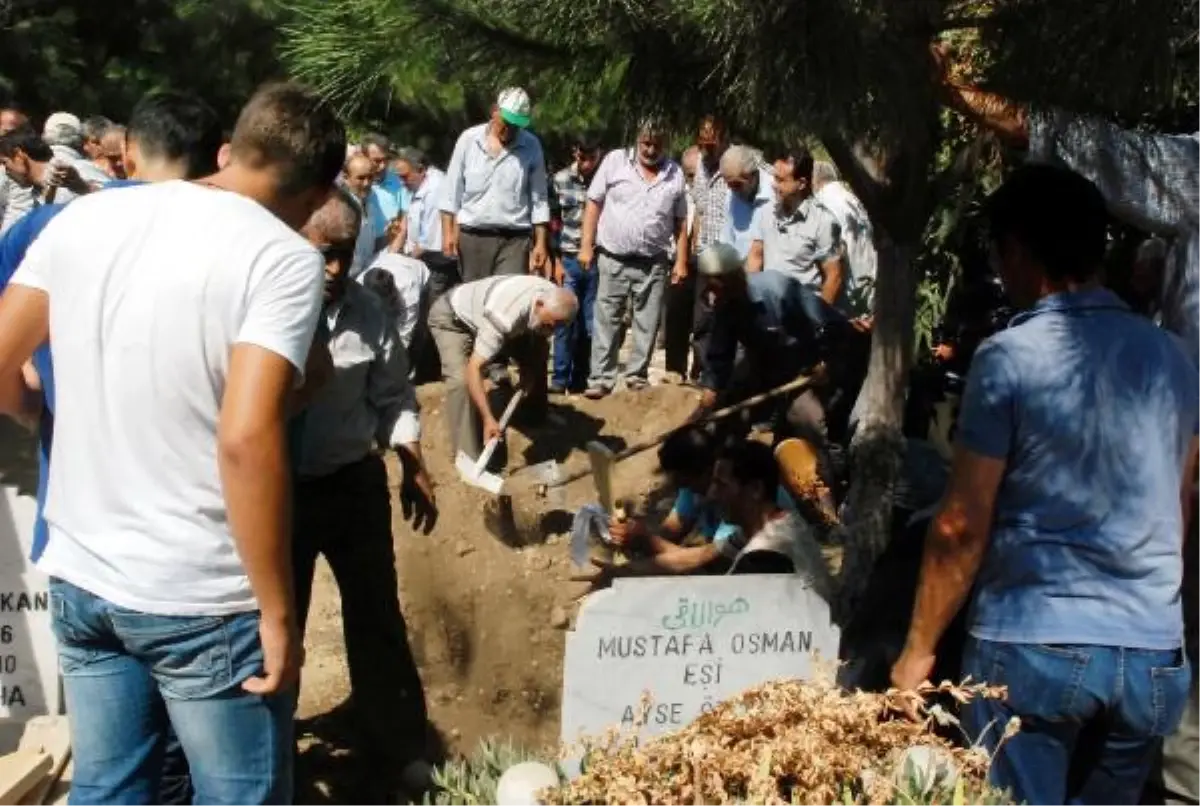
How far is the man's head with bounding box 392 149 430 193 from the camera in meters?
9.97

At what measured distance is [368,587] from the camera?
3986 millimetres

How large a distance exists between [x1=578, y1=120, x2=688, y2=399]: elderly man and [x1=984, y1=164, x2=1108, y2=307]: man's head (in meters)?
5.58

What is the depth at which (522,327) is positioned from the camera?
6.83 m

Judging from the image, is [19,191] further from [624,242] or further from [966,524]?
[966,524]

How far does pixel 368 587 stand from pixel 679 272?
16.1 ft

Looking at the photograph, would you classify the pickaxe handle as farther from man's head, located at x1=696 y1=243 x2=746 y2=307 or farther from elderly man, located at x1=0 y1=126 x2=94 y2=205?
elderly man, located at x1=0 y1=126 x2=94 y2=205

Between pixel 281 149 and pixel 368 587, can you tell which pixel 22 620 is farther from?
pixel 281 149

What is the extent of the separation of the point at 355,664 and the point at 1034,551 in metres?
2.00

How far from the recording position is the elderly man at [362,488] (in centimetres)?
382

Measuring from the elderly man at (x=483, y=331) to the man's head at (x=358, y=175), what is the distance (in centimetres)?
139

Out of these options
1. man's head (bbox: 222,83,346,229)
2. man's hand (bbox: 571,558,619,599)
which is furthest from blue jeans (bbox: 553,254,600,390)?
man's head (bbox: 222,83,346,229)

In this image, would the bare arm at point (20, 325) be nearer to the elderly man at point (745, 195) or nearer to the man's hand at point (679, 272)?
the elderly man at point (745, 195)

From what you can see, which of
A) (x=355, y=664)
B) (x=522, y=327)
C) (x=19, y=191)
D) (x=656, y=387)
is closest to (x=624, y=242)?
(x=656, y=387)

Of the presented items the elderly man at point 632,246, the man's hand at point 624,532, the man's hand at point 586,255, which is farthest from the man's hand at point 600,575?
the man's hand at point 586,255
